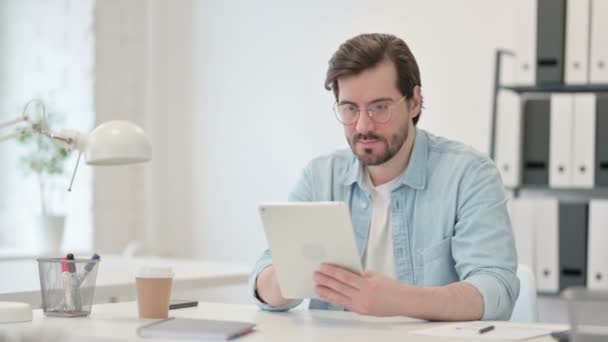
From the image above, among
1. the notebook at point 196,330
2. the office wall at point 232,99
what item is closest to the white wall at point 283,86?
the office wall at point 232,99

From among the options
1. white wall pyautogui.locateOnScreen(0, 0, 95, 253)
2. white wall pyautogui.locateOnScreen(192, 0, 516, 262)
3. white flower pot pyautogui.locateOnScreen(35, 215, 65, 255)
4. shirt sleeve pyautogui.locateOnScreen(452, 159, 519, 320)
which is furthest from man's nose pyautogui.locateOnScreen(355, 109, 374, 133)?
white wall pyautogui.locateOnScreen(0, 0, 95, 253)

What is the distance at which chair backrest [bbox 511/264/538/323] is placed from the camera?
1950mm

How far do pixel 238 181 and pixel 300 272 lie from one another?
2698 millimetres

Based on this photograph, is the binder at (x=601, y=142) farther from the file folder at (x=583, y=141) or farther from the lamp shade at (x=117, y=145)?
the lamp shade at (x=117, y=145)

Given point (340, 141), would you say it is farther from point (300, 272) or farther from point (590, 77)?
point (300, 272)

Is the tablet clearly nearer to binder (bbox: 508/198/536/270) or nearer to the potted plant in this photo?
the potted plant


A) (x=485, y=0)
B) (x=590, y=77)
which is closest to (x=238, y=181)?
(x=485, y=0)

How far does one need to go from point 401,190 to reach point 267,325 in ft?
1.80

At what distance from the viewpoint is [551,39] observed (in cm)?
326

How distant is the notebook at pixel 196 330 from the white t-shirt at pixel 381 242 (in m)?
0.59

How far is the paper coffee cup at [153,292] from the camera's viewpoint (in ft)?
5.43

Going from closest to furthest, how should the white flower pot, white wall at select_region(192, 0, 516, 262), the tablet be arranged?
the tablet < the white flower pot < white wall at select_region(192, 0, 516, 262)

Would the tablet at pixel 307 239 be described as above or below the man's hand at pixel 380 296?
above

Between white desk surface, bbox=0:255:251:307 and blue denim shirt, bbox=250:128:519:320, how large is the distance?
51cm
